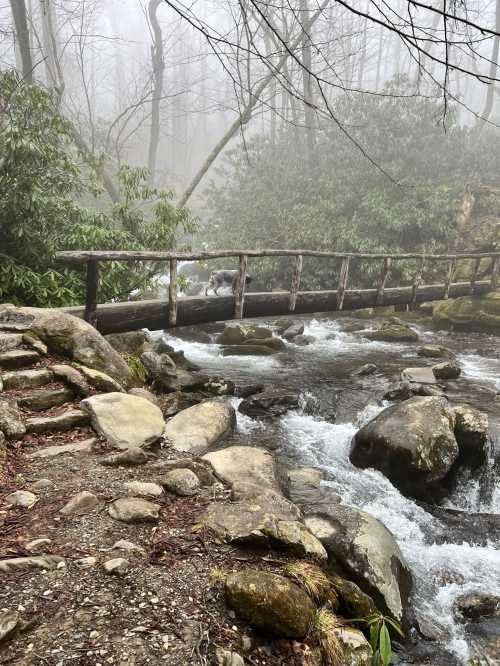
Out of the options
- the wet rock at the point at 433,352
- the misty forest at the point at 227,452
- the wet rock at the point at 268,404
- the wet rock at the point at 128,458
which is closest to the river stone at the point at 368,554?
the misty forest at the point at 227,452

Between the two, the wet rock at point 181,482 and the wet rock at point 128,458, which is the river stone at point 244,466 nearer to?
the wet rock at point 181,482

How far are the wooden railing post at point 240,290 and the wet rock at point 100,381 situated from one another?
3643 mm

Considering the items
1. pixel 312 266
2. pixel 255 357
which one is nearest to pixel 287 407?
pixel 255 357

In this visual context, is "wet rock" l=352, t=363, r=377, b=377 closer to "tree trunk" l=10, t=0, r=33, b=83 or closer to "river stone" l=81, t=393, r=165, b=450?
"river stone" l=81, t=393, r=165, b=450

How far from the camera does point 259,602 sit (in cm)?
229

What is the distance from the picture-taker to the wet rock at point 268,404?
705cm

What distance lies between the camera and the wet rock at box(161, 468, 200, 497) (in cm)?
338

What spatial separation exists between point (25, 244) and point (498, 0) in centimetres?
2796

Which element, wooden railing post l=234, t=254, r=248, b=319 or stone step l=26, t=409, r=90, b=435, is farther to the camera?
wooden railing post l=234, t=254, r=248, b=319

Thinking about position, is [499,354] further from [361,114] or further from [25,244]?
[361,114]

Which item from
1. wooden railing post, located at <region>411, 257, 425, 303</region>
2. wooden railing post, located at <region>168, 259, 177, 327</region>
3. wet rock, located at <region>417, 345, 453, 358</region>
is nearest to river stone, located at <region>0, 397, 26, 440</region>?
wooden railing post, located at <region>168, 259, 177, 327</region>

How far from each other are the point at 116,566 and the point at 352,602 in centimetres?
157

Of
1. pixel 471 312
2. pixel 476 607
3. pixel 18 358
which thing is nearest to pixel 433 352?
pixel 471 312

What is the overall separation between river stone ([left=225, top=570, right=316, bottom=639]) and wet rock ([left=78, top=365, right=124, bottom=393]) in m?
2.86
